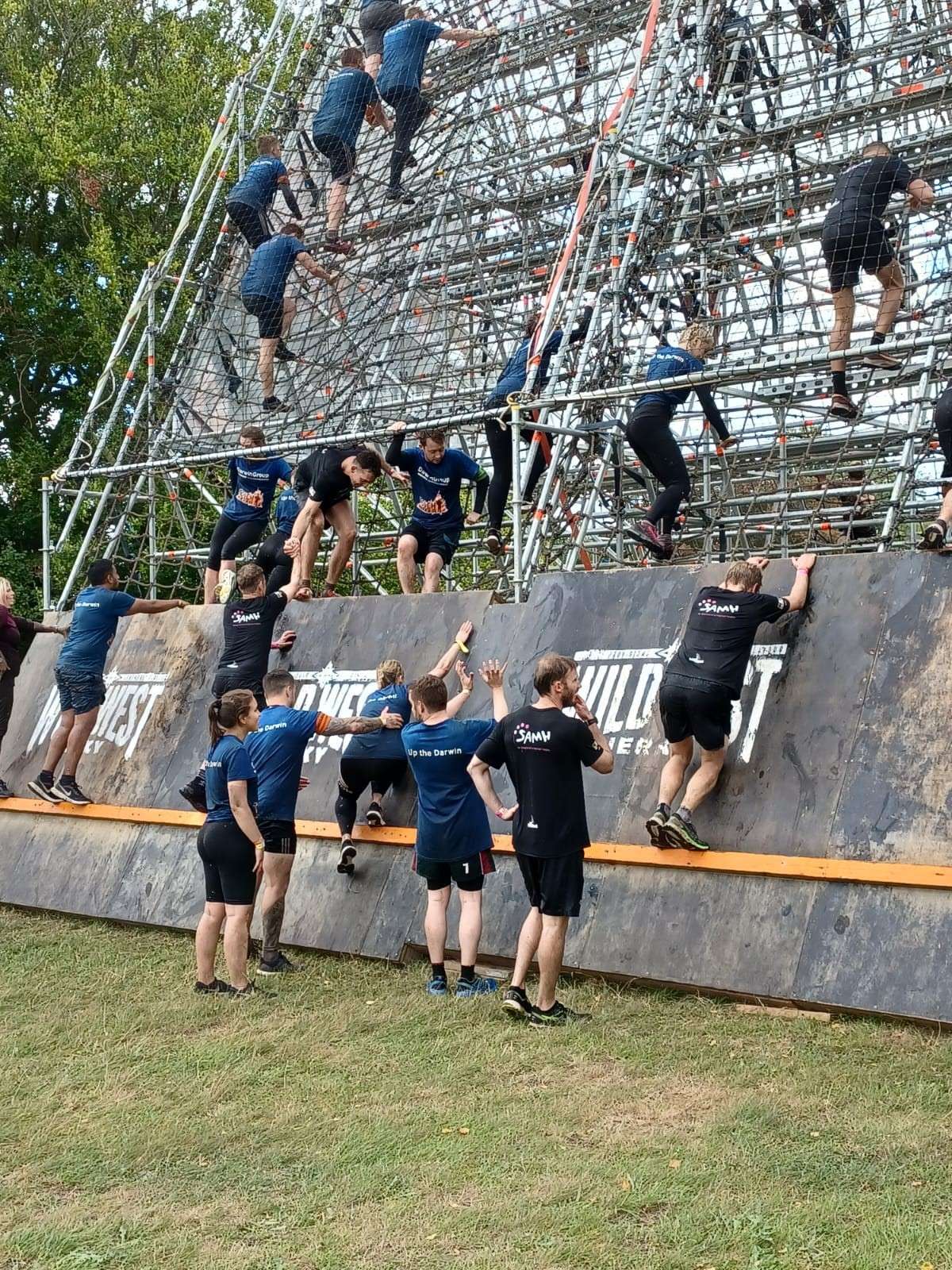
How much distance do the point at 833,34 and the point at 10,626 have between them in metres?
10.4

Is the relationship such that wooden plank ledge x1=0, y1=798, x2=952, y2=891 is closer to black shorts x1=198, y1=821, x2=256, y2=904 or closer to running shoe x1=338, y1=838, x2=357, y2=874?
running shoe x1=338, y1=838, x2=357, y2=874

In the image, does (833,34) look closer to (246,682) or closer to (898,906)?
(246,682)

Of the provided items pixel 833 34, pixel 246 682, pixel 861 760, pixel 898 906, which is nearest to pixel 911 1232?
pixel 898 906

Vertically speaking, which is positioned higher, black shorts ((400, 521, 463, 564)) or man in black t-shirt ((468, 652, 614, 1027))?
black shorts ((400, 521, 463, 564))

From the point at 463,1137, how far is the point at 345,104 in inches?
517

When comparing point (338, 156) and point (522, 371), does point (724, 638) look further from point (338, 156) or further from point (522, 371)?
point (338, 156)

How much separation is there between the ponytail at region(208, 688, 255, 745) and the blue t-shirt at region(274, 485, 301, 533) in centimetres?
430

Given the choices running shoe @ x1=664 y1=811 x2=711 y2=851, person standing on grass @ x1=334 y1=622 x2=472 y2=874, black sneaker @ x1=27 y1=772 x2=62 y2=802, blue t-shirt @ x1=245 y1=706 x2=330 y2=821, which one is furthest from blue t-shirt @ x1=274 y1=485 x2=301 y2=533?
running shoe @ x1=664 y1=811 x2=711 y2=851

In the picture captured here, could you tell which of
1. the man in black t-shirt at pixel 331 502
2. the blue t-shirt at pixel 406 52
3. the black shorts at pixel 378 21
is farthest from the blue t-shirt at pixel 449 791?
the black shorts at pixel 378 21

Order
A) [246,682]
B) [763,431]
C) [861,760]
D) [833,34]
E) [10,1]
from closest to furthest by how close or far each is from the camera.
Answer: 1. [861,760]
2. [246,682]
3. [763,431]
4. [833,34]
5. [10,1]

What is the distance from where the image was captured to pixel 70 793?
1208 cm

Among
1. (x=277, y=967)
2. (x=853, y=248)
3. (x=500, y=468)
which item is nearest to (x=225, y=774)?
(x=277, y=967)

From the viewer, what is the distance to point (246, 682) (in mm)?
11039

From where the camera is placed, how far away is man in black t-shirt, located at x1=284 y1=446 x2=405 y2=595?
37.3 feet
